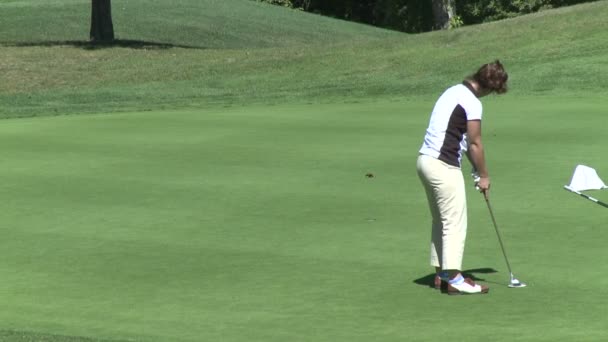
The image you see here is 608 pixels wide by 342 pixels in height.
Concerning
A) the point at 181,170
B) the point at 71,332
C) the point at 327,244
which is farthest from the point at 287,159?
the point at 71,332

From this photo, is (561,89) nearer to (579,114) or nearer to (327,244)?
(579,114)

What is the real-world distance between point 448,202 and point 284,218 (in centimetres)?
264

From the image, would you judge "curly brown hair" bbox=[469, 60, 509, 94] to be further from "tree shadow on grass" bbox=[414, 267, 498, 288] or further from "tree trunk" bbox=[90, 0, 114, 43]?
"tree trunk" bbox=[90, 0, 114, 43]

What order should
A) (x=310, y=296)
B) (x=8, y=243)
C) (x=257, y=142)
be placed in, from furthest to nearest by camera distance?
(x=257, y=142), (x=8, y=243), (x=310, y=296)

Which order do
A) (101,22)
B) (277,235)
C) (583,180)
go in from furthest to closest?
(101,22)
(277,235)
(583,180)

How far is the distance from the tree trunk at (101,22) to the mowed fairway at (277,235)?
69.8 feet

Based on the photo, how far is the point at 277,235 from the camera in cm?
1121

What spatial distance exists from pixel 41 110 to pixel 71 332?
14.9m

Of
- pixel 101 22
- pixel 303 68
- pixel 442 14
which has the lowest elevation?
pixel 101 22

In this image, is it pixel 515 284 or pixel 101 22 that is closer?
pixel 515 284

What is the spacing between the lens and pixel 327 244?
11.0 meters

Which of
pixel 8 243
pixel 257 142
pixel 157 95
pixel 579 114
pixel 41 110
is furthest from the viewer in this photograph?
pixel 157 95

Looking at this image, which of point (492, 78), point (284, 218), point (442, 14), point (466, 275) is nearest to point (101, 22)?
point (442, 14)

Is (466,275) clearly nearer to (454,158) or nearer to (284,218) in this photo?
(454,158)
